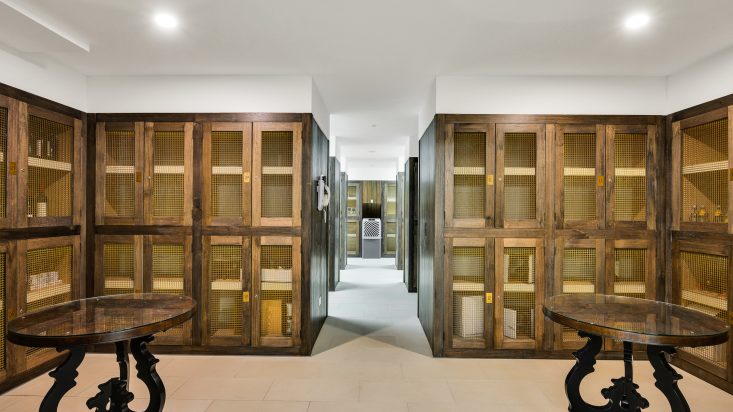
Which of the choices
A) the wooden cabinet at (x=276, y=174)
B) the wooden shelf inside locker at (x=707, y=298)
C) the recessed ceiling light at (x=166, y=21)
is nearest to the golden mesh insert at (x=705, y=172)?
the wooden shelf inside locker at (x=707, y=298)

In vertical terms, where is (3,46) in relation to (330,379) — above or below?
above

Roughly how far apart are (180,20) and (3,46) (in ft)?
5.17

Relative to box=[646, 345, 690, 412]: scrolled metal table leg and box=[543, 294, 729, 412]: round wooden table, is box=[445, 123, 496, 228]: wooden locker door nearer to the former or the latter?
box=[543, 294, 729, 412]: round wooden table

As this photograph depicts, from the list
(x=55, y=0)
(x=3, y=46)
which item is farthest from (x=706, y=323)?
(x=3, y=46)

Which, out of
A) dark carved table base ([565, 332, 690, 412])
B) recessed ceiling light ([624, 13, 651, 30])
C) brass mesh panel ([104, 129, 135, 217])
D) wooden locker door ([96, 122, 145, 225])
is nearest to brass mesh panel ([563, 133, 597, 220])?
recessed ceiling light ([624, 13, 651, 30])

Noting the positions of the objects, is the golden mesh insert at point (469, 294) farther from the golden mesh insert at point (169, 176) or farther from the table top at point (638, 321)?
the golden mesh insert at point (169, 176)

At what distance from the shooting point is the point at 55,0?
267cm

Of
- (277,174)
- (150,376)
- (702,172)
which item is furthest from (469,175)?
(150,376)

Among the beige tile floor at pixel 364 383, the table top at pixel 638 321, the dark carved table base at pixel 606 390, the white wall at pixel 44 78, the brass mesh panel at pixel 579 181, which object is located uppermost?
the white wall at pixel 44 78

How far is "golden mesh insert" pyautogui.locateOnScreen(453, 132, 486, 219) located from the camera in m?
4.12

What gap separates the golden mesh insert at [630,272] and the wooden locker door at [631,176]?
28 cm

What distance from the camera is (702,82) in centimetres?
366

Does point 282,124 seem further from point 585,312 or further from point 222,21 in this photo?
point 585,312

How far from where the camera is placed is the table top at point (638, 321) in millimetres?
2100
